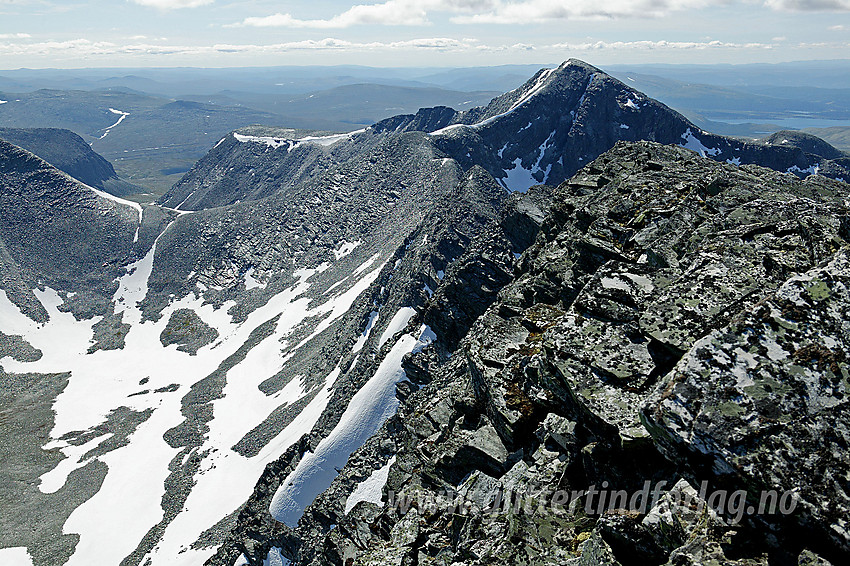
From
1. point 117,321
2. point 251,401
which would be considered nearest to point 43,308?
point 117,321

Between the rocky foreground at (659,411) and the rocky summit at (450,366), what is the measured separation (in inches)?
2.3

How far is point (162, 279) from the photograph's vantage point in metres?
142

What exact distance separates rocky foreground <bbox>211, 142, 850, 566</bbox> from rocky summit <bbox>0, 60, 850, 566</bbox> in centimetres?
6

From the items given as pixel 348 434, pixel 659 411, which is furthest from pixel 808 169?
pixel 659 411

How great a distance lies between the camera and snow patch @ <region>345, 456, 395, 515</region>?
36031 millimetres

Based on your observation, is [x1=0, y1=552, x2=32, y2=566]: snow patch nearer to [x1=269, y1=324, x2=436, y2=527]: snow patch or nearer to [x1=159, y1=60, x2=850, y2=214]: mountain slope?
[x1=269, y1=324, x2=436, y2=527]: snow patch

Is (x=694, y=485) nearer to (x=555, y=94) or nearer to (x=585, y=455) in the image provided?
(x=585, y=455)

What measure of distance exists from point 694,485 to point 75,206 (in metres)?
211

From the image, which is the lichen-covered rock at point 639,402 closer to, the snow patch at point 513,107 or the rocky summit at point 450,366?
the rocky summit at point 450,366

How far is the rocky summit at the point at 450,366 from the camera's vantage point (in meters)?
8.15

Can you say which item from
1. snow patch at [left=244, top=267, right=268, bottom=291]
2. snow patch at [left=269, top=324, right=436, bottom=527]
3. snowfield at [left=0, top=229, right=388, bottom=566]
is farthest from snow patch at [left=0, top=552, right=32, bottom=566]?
snow patch at [left=244, top=267, right=268, bottom=291]

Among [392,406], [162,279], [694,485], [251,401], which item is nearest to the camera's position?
[694,485]

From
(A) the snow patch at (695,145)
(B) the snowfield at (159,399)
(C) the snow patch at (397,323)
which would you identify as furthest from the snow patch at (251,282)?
(A) the snow patch at (695,145)

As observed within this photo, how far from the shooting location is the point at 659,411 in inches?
331
